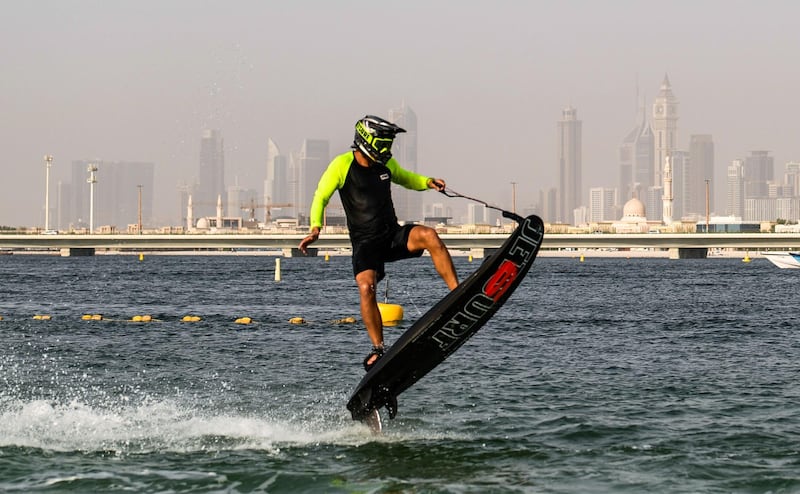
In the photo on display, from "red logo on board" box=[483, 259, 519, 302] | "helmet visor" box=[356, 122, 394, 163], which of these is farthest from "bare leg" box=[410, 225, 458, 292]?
"helmet visor" box=[356, 122, 394, 163]

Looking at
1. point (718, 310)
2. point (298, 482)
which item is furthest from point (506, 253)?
point (718, 310)

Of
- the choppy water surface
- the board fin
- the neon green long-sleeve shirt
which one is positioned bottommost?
the choppy water surface

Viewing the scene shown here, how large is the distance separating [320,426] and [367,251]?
12.6 ft

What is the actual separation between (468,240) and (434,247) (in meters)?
129

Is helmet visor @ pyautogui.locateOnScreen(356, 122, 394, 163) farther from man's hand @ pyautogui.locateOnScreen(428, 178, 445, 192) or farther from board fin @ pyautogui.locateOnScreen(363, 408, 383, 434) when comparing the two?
Answer: board fin @ pyautogui.locateOnScreen(363, 408, 383, 434)

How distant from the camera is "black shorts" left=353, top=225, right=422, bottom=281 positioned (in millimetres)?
12859

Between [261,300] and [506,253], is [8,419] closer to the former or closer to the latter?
[506,253]

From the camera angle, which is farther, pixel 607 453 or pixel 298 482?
pixel 607 453

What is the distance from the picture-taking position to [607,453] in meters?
14.2

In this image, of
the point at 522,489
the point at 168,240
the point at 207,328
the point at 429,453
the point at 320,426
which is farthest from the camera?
the point at 168,240

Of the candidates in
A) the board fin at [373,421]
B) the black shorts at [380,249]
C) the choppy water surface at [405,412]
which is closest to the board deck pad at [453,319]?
the board fin at [373,421]

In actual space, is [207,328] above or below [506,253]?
below

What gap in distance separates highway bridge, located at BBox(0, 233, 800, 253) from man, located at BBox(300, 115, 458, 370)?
11759 cm

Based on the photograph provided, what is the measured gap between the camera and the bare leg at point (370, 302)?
42.9 feet
